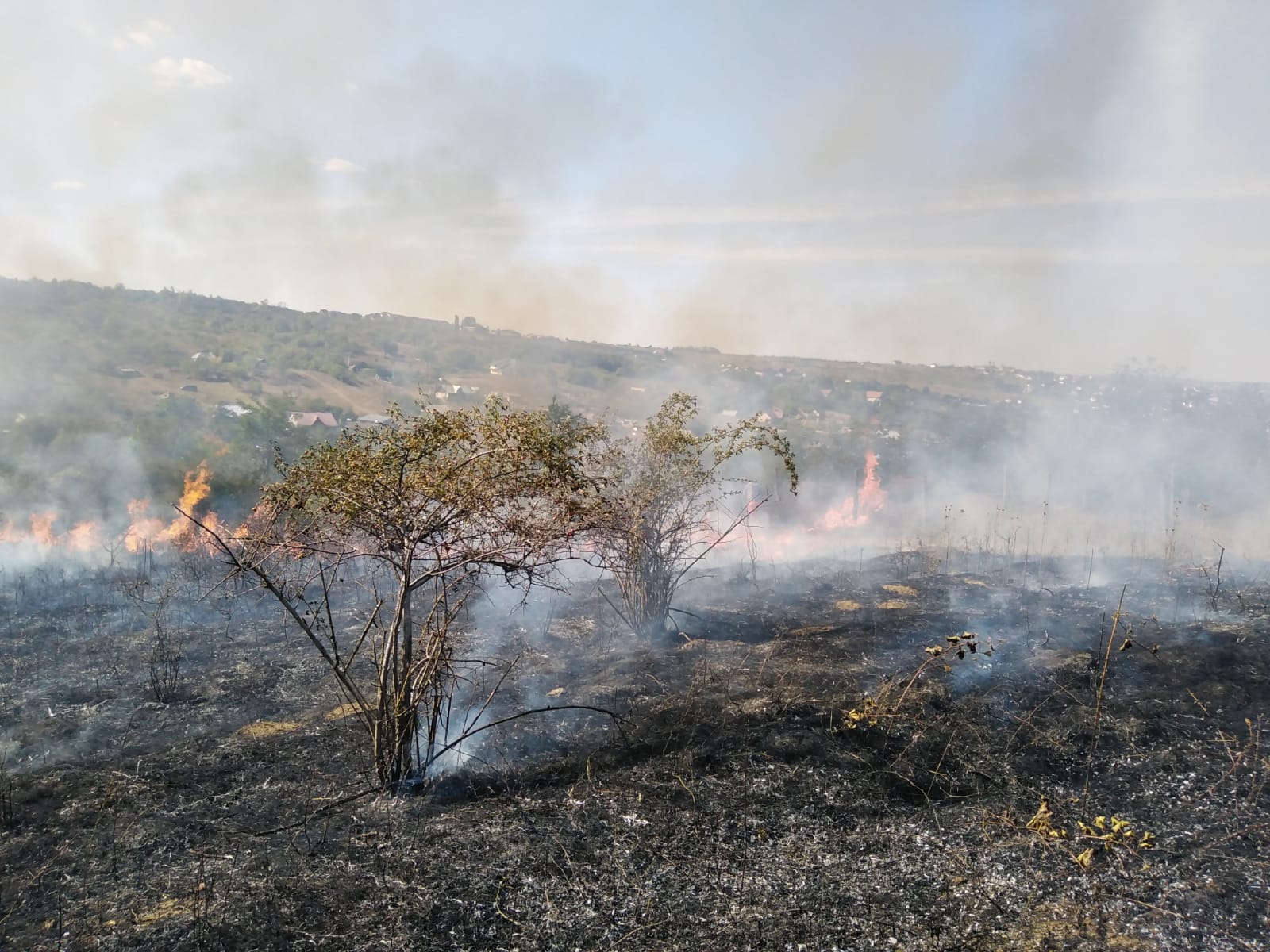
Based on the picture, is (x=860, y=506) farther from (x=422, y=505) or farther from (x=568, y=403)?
(x=422, y=505)

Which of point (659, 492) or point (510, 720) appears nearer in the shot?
point (510, 720)

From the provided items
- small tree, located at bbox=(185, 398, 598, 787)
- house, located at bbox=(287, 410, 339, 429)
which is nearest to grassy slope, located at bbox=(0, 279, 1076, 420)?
house, located at bbox=(287, 410, 339, 429)

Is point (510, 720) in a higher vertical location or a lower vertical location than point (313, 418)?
lower

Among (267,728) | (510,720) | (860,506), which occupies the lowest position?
(267,728)

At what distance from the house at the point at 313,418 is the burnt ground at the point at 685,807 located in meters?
22.9

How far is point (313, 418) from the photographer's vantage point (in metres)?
34.6

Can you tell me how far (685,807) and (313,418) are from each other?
1273 inches

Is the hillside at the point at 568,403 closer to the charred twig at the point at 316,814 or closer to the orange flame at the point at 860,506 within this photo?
the orange flame at the point at 860,506

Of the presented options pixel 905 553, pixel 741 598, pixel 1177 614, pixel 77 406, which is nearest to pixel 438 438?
pixel 741 598

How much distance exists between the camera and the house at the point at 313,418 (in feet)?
108

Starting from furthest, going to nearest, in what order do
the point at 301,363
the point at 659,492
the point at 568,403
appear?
the point at 301,363 → the point at 568,403 → the point at 659,492

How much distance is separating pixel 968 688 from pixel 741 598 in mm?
6206

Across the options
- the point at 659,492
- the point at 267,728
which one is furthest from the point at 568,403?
the point at 267,728

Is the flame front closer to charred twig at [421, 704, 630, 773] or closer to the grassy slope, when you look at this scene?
charred twig at [421, 704, 630, 773]
